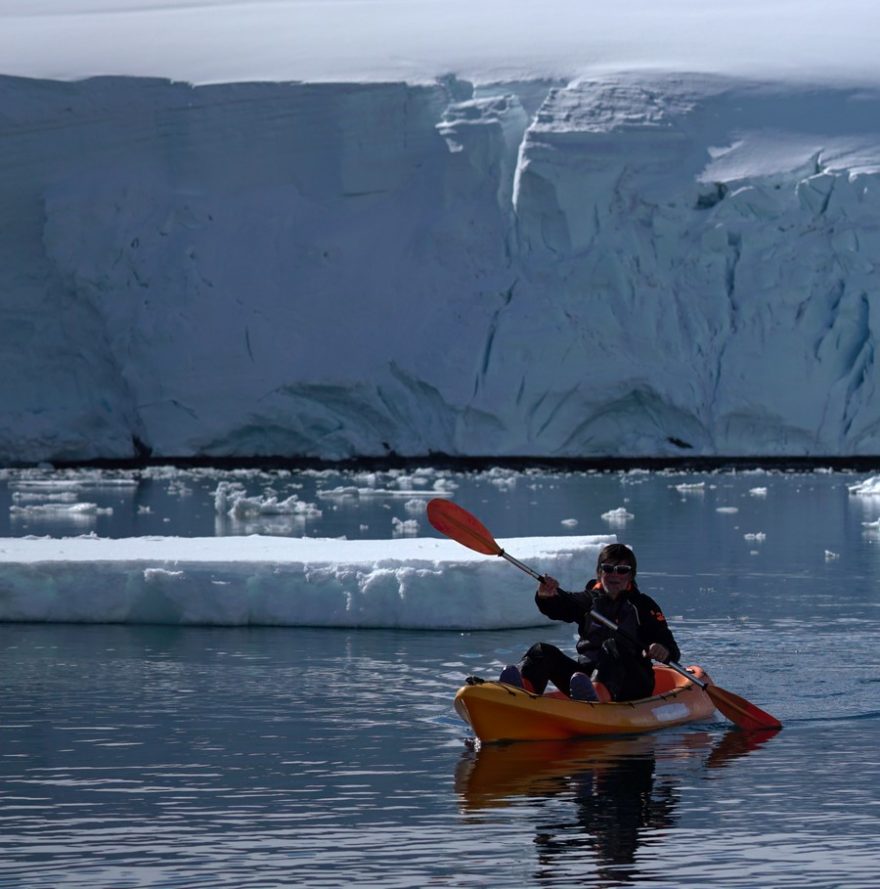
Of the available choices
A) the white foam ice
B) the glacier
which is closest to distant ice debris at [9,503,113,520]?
the glacier

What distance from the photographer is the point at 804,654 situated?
838cm

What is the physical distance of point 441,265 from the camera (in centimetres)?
2838

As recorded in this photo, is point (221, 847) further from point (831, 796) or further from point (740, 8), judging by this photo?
point (740, 8)

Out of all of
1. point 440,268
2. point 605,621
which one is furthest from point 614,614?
point 440,268

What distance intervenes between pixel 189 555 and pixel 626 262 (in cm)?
1789

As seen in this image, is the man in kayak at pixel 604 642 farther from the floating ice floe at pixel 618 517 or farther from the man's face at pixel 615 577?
the floating ice floe at pixel 618 517

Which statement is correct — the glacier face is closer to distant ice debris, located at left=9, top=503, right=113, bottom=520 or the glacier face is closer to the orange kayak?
distant ice debris, located at left=9, top=503, right=113, bottom=520

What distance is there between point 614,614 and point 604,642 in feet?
0.40

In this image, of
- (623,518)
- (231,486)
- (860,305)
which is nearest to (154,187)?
(231,486)

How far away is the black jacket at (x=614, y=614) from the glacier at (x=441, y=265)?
2053 cm

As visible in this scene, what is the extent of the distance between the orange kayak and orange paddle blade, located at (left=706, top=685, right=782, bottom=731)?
0.23 meters

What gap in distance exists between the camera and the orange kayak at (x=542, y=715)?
6004 mm

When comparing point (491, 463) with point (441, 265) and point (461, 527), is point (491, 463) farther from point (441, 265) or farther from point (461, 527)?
point (461, 527)

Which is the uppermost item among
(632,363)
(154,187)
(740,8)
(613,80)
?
(740,8)
